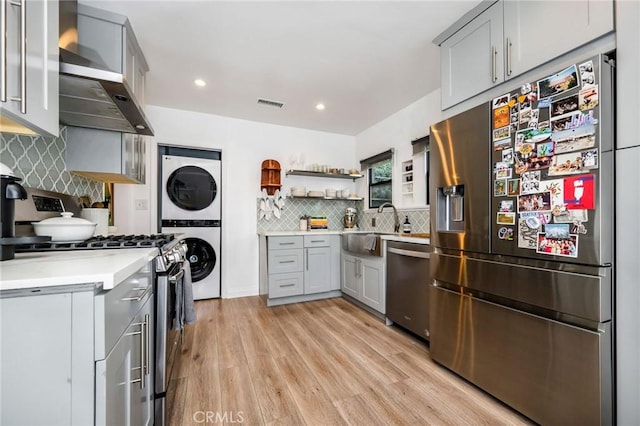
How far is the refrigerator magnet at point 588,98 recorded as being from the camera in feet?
3.84

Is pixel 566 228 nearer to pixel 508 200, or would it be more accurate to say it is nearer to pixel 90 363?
pixel 508 200

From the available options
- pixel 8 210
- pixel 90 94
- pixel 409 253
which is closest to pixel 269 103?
pixel 90 94

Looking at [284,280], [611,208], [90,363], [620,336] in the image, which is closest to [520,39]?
[611,208]

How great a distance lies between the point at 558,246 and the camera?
4.22 ft

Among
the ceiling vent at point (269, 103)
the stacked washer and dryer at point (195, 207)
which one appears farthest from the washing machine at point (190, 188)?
the ceiling vent at point (269, 103)

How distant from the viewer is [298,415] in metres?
1.52

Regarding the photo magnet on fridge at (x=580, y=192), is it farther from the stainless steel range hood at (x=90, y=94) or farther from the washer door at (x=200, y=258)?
the washer door at (x=200, y=258)

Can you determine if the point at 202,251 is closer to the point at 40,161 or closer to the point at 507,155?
the point at 40,161

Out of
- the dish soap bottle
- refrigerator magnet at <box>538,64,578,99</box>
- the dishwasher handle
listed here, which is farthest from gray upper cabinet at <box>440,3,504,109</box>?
the dish soap bottle

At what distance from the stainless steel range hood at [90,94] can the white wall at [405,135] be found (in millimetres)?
2723

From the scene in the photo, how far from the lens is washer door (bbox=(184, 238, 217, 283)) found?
357 cm

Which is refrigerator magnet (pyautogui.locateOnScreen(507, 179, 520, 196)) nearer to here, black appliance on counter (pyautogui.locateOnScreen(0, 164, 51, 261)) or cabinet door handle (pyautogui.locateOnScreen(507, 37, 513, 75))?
cabinet door handle (pyautogui.locateOnScreen(507, 37, 513, 75))

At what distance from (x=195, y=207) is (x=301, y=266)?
5.35 ft

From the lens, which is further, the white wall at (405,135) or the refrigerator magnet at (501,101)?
the white wall at (405,135)
